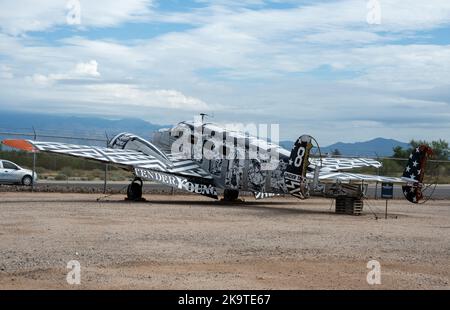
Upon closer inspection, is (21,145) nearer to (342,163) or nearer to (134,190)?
(134,190)

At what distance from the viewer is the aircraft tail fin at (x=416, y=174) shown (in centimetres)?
2725

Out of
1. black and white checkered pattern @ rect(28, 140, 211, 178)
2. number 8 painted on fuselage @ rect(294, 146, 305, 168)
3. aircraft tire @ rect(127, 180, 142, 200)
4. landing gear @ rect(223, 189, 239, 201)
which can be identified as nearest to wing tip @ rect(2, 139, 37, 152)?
black and white checkered pattern @ rect(28, 140, 211, 178)

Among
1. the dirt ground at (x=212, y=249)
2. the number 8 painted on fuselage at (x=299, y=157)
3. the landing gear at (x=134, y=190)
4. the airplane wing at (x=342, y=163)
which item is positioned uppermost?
the number 8 painted on fuselage at (x=299, y=157)

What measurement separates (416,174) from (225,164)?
275 inches

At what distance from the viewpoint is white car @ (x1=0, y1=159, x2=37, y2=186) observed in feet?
129

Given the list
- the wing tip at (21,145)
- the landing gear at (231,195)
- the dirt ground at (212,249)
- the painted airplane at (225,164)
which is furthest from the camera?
the landing gear at (231,195)

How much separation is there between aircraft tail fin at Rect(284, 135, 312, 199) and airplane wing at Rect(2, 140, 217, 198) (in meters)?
4.82

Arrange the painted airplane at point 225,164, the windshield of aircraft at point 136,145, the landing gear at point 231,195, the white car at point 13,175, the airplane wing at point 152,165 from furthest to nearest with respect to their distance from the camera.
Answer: the white car at point 13,175 < the landing gear at point 231,195 < the windshield of aircraft at point 136,145 < the airplane wing at point 152,165 < the painted airplane at point 225,164

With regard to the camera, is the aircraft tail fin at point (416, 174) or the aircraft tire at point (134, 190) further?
the aircraft tire at point (134, 190)

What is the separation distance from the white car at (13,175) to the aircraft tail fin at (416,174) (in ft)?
64.9

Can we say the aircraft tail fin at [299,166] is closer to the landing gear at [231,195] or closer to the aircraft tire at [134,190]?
the landing gear at [231,195]

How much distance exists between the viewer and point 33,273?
11.8m

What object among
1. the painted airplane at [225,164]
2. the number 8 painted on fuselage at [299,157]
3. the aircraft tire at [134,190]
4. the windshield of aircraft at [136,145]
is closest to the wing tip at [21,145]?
the painted airplane at [225,164]

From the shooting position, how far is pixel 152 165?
29.3 metres
